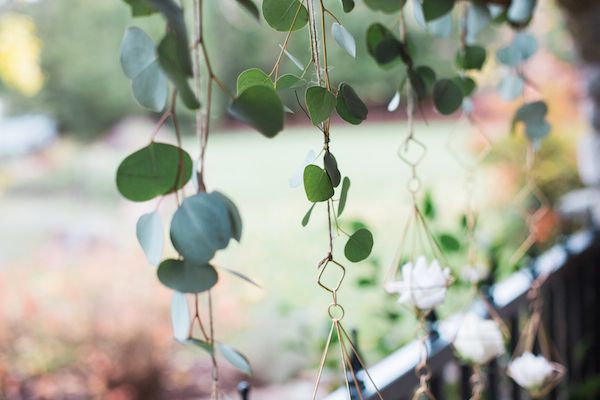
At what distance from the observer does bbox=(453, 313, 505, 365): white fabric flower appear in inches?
25.7

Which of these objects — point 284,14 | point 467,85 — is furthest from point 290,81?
point 467,85

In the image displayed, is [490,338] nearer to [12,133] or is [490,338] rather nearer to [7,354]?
[7,354]

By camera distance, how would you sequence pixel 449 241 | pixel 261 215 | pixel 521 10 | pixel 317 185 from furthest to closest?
pixel 261 215
pixel 449 241
pixel 521 10
pixel 317 185

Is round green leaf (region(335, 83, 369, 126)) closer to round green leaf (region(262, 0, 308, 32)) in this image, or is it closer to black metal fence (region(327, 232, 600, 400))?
round green leaf (region(262, 0, 308, 32))

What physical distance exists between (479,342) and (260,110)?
43 centimetres

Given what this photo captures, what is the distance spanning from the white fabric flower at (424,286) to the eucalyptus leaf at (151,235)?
0.27m

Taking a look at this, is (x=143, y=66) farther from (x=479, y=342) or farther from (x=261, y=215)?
(x=261, y=215)

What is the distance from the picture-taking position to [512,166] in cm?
385

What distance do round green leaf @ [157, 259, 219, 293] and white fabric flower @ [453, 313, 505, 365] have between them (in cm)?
39

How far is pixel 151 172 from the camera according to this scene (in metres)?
0.34

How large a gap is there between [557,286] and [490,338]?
0.66 m

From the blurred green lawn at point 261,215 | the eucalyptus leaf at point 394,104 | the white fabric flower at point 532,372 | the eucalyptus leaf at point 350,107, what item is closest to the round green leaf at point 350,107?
the eucalyptus leaf at point 350,107

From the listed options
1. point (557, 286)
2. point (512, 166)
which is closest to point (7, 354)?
point (557, 286)

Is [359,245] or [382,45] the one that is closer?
[359,245]
